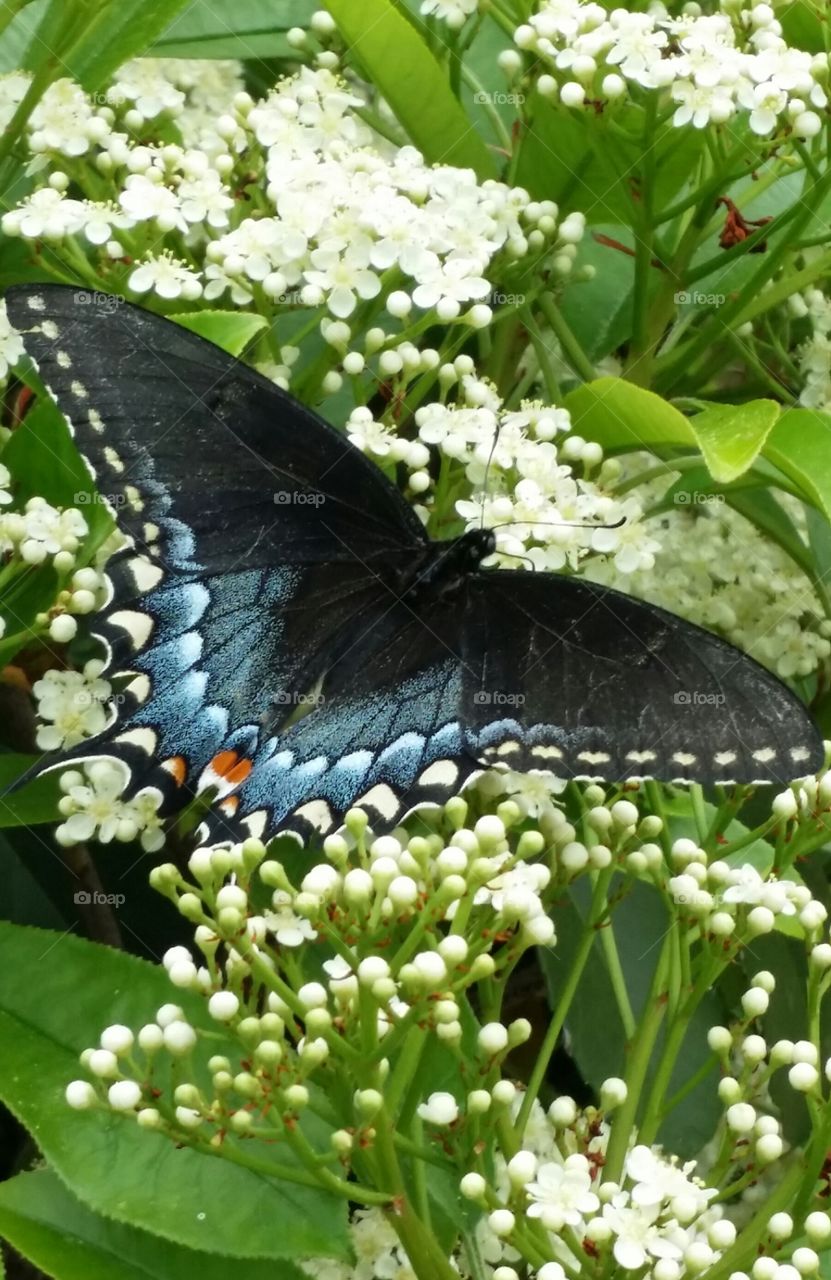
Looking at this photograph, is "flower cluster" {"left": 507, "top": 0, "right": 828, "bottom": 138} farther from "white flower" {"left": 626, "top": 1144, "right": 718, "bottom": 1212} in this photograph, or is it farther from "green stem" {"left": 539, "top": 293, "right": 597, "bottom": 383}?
"white flower" {"left": 626, "top": 1144, "right": 718, "bottom": 1212}

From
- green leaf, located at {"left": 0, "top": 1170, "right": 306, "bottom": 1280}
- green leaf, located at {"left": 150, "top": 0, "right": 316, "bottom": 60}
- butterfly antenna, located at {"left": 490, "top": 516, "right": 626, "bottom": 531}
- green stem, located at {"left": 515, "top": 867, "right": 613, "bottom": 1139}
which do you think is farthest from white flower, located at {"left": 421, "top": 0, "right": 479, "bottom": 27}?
green leaf, located at {"left": 0, "top": 1170, "right": 306, "bottom": 1280}

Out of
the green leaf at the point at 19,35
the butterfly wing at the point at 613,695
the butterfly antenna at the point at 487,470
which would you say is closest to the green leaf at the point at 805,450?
the butterfly wing at the point at 613,695

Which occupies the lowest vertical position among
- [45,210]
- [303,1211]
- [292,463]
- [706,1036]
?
A: [706,1036]

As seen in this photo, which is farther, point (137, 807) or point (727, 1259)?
point (137, 807)

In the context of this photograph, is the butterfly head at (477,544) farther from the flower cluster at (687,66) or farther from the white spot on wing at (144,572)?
the flower cluster at (687,66)

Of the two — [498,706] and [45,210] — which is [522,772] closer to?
[498,706]

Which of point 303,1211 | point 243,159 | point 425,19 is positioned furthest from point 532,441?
point 303,1211
